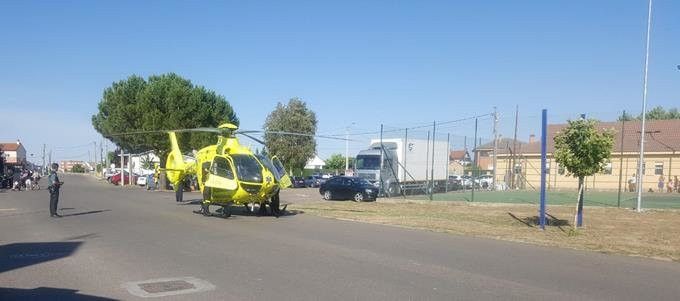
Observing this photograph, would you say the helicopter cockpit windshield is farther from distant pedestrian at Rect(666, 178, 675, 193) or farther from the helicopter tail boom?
distant pedestrian at Rect(666, 178, 675, 193)

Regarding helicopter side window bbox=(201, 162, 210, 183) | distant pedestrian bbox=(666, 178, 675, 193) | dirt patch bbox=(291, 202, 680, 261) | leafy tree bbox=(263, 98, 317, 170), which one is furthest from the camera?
leafy tree bbox=(263, 98, 317, 170)

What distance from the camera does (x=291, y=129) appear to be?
2687 inches

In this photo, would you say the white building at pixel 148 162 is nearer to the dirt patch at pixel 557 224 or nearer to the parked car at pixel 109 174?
the parked car at pixel 109 174

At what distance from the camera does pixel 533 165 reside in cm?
Answer: 4769

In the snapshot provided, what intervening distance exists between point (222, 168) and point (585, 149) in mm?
10886

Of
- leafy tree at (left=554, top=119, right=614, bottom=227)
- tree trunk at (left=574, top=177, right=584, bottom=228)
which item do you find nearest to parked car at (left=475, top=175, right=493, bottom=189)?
tree trunk at (left=574, top=177, right=584, bottom=228)

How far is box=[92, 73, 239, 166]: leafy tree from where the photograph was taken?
45.0 metres

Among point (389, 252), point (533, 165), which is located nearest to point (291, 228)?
point (389, 252)

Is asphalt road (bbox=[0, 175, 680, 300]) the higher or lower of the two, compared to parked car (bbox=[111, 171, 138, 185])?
higher

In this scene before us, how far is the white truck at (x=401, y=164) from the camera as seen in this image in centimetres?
3416

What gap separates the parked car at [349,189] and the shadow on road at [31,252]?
66.5 ft

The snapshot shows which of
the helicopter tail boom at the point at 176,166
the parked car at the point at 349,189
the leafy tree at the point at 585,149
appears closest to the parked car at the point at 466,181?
the parked car at the point at 349,189

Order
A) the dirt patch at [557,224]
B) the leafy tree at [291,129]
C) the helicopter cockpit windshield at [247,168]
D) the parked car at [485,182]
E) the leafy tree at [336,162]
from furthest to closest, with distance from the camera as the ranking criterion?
the leafy tree at [336,162]
the leafy tree at [291,129]
the parked car at [485,182]
the helicopter cockpit windshield at [247,168]
the dirt patch at [557,224]

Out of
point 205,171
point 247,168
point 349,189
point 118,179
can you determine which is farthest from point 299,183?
point 247,168
